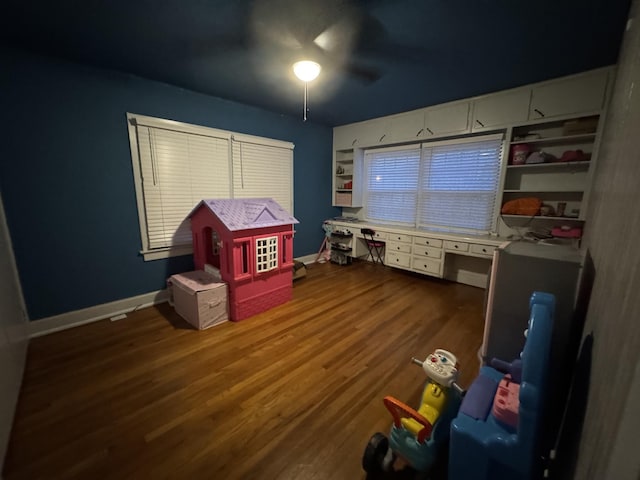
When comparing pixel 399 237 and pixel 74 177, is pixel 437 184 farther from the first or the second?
pixel 74 177

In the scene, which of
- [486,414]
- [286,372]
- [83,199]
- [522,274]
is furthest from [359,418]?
[83,199]

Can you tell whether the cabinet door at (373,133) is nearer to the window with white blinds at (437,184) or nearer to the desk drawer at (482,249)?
the window with white blinds at (437,184)

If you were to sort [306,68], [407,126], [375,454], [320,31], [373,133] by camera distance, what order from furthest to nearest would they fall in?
[373,133] < [407,126] < [306,68] < [320,31] < [375,454]

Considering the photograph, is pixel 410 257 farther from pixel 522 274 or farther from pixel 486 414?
pixel 486 414

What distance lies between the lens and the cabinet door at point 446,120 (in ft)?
10.9

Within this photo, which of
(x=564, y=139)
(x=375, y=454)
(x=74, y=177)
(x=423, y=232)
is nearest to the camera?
(x=375, y=454)

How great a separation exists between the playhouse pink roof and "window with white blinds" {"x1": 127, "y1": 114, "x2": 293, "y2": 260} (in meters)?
0.33

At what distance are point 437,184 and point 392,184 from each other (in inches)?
30.4

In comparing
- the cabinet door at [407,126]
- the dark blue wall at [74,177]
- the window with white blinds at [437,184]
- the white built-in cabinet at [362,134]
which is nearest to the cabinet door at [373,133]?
the white built-in cabinet at [362,134]

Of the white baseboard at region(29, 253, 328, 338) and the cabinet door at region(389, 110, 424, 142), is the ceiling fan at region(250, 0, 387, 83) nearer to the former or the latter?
the cabinet door at region(389, 110, 424, 142)

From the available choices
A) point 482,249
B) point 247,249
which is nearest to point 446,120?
point 482,249

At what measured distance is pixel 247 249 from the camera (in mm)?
2650

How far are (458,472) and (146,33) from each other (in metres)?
3.24

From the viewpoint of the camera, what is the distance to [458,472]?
96cm
